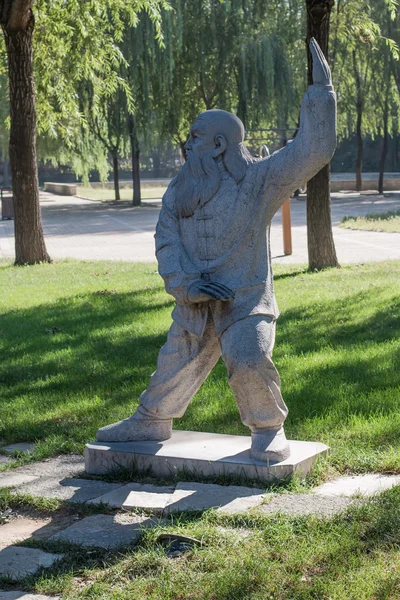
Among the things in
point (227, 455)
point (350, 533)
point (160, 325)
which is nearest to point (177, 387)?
point (227, 455)

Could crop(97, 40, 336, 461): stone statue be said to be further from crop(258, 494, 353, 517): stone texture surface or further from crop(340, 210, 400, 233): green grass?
crop(340, 210, 400, 233): green grass

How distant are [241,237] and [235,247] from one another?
0.20 feet

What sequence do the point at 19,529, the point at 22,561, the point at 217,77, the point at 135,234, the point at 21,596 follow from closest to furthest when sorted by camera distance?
the point at 21,596 → the point at 22,561 → the point at 19,529 → the point at 135,234 → the point at 217,77

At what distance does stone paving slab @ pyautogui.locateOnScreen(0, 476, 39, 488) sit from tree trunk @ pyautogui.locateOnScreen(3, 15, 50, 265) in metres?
10.1

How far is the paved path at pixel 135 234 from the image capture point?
1731 cm

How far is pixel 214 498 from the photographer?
14.9ft

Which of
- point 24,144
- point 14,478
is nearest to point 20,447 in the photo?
point 14,478

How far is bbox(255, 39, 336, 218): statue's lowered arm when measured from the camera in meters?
4.74

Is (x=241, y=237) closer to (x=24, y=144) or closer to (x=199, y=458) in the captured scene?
(x=199, y=458)

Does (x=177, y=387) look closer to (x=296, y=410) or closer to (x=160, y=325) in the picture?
(x=296, y=410)

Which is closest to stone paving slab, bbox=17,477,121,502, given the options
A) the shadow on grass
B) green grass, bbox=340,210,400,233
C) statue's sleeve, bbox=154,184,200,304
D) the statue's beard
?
the shadow on grass

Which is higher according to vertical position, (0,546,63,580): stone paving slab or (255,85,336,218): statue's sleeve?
(255,85,336,218): statue's sleeve

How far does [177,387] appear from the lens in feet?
16.9

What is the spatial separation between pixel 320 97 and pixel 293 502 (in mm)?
2039
